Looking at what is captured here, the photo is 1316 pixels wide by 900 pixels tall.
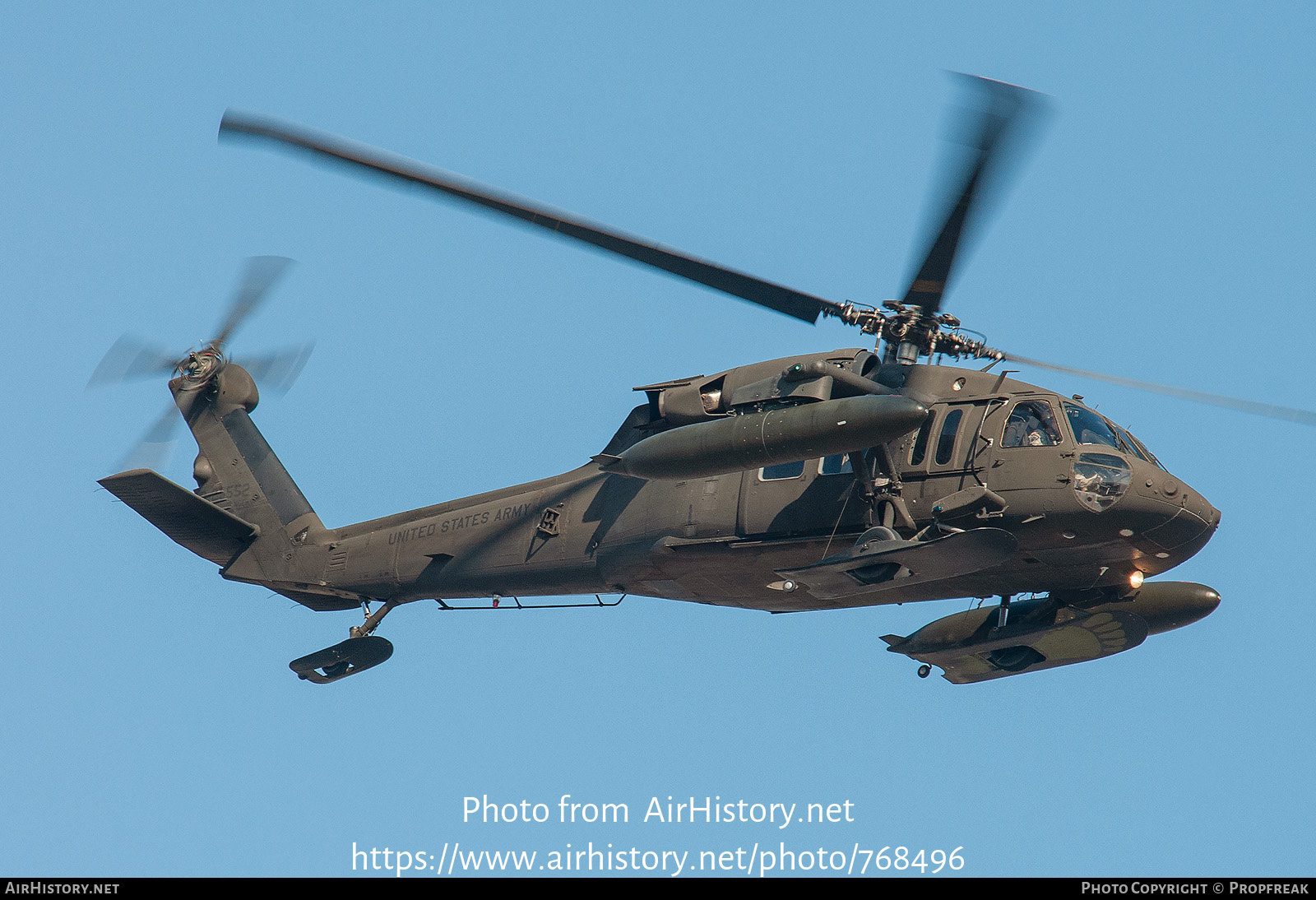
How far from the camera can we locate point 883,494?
49.6ft

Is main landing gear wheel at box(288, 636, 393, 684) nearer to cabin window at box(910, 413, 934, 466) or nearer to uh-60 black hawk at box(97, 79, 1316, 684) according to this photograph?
uh-60 black hawk at box(97, 79, 1316, 684)

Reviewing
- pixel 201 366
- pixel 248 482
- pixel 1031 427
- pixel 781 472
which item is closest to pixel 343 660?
pixel 248 482

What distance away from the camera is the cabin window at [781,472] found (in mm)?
16047

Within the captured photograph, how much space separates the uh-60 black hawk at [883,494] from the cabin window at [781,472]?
0.13ft

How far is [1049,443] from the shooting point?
14828mm

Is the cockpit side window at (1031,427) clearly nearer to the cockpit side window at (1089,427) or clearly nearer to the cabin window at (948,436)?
the cockpit side window at (1089,427)

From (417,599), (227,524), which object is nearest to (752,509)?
(417,599)

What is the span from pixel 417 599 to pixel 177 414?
4.90 m

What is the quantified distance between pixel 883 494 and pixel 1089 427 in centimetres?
223

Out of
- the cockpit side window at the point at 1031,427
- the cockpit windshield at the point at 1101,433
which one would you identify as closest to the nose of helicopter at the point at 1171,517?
the cockpit windshield at the point at 1101,433

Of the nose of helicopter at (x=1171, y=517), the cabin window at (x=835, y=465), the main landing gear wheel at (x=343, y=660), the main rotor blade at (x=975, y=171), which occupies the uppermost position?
the main rotor blade at (x=975, y=171)

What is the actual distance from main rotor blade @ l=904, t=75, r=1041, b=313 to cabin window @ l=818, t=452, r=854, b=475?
6.99 feet

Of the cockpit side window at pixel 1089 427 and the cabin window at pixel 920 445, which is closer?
the cockpit side window at pixel 1089 427
